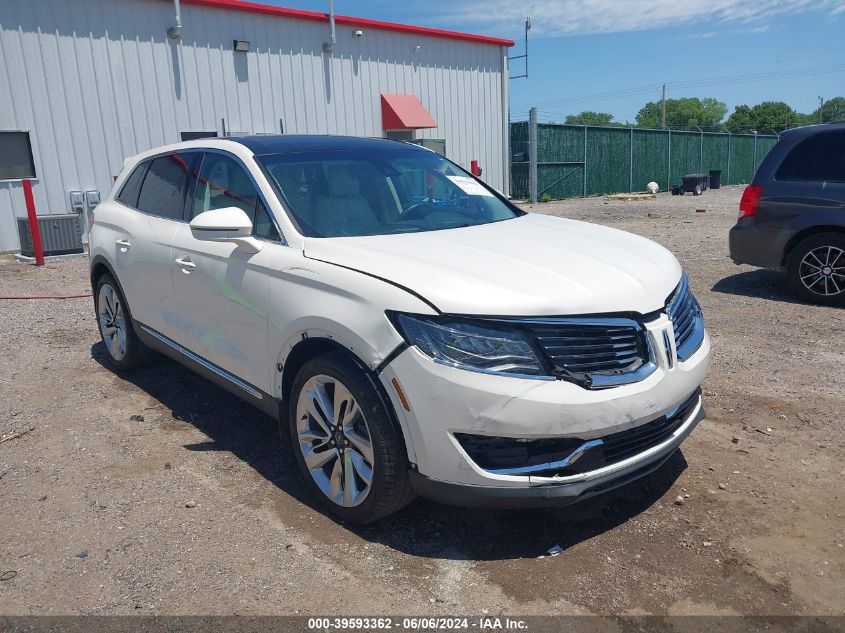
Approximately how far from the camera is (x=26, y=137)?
13.0m

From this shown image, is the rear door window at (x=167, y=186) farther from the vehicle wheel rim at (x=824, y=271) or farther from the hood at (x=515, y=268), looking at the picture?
the vehicle wheel rim at (x=824, y=271)

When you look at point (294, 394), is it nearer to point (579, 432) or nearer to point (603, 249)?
point (579, 432)

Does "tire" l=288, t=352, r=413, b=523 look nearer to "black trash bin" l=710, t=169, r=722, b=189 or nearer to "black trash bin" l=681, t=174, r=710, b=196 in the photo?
"black trash bin" l=681, t=174, r=710, b=196

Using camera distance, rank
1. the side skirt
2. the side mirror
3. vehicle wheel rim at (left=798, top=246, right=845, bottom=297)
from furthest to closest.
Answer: vehicle wheel rim at (left=798, top=246, right=845, bottom=297)
the side skirt
the side mirror

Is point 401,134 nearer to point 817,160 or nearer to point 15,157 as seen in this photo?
point 15,157

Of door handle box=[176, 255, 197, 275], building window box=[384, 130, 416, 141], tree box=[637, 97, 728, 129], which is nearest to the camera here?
door handle box=[176, 255, 197, 275]

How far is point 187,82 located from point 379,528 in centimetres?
1406

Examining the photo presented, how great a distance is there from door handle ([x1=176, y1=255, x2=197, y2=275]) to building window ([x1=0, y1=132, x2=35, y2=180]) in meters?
10.8

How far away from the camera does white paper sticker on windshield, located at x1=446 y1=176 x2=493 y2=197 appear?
4385mm

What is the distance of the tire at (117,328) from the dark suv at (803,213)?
19.9 ft

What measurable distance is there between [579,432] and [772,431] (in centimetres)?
206

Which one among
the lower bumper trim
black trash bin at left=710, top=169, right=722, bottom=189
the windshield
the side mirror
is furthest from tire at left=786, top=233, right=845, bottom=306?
black trash bin at left=710, top=169, right=722, bottom=189

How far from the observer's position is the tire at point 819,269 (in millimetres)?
6902

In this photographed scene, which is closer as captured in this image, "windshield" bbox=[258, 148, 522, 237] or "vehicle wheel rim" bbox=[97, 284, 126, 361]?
"windshield" bbox=[258, 148, 522, 237]
